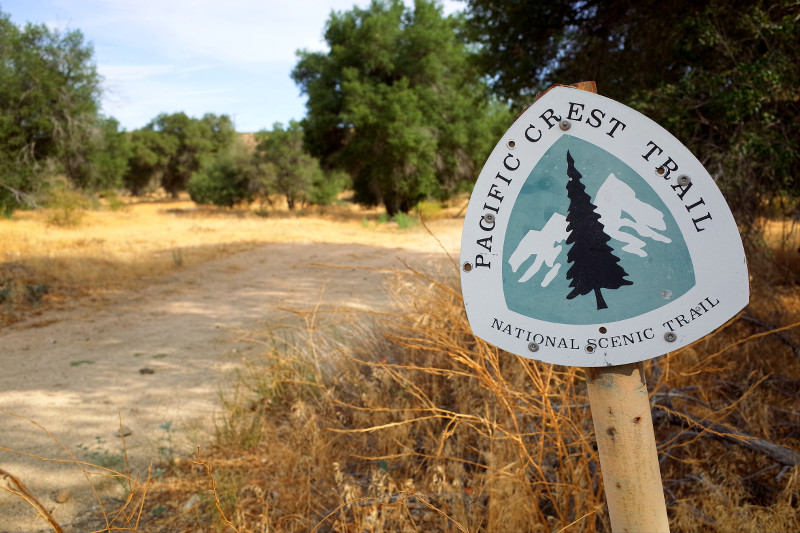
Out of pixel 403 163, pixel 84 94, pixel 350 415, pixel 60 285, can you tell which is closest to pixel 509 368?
pixel 350 415

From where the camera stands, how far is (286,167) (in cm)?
3130

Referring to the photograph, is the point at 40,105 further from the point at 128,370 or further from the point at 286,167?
the point at 128,370

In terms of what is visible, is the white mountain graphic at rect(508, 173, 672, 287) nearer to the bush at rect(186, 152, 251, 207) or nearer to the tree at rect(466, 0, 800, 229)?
the tree at rect(466, 0, 800, 229)

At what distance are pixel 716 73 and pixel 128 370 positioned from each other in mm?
6048

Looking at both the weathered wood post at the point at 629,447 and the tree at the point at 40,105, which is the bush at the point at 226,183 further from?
the weathered wood post at the point at 629,447

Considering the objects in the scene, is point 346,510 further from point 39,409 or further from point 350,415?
point 39,409

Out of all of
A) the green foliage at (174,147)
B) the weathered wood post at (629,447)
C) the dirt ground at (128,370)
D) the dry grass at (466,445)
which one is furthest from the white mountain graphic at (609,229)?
the green foliage at (174,147)

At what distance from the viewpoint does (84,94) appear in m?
22.2

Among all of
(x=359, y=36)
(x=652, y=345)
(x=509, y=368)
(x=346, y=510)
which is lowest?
(x=346, y=510)

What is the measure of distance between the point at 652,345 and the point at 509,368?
2353mm

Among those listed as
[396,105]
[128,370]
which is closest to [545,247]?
[128,370]

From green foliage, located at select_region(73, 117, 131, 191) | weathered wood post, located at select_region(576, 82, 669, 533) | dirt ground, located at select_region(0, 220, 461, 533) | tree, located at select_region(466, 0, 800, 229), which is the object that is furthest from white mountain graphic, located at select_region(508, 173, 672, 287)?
green foliage, located at select_region(73, 117, 131, 191)

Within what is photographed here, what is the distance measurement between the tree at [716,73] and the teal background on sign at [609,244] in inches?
Answer: 147

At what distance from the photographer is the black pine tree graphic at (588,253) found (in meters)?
1.20
